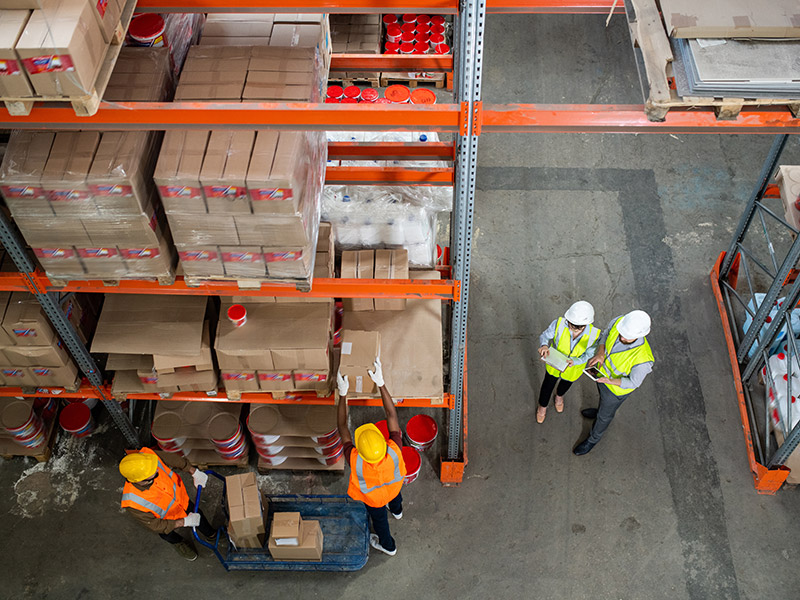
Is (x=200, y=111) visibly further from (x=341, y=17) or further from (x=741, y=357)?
(x=341, y=17)

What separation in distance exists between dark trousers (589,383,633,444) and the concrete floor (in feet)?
1.05

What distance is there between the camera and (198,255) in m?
5.00

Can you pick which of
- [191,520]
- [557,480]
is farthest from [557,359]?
[191,520]

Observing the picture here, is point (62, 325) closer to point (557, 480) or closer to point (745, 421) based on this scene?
point (557, 480)

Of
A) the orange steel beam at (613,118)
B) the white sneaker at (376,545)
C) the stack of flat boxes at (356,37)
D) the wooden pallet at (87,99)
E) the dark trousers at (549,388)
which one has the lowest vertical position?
the white sneaker at (376,545)

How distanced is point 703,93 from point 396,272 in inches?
116

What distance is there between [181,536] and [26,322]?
2339mm

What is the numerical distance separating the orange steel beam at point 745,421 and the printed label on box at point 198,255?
5409 mm

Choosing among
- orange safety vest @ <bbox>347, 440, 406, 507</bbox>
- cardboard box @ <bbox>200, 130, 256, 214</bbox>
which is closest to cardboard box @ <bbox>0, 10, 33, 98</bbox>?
cardboard box @ <bbox>200, 130, 256, 214</bbox>

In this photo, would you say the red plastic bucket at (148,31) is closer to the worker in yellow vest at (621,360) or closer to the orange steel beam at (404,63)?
the worker in yellow vest at (621,360)

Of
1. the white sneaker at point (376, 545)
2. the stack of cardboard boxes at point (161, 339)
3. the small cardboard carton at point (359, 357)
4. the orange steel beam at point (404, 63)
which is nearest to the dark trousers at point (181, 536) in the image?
the stack of cardboard boxes at point (161, 339)

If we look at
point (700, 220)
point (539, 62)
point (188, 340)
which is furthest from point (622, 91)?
point (188, 340)

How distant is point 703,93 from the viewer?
4102 mm

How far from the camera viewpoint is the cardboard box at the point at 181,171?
4.50 meters
